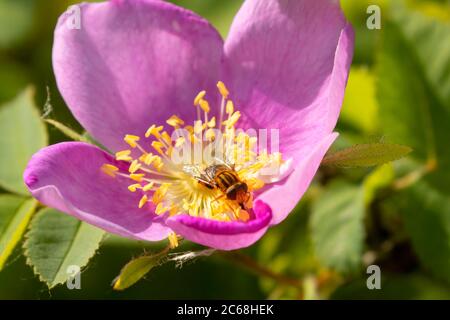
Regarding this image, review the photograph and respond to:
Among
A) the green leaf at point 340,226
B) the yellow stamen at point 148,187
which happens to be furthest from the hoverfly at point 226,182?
the green leaf at point 340,226

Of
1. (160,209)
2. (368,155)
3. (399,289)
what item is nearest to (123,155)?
(160,209)

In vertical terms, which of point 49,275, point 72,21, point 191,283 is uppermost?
point 72,21

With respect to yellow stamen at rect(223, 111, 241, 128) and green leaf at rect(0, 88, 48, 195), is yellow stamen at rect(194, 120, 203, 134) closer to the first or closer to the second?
yellow stamen at rect(223, 111, 241, 128)

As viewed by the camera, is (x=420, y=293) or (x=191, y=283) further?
(x=191, y=283)

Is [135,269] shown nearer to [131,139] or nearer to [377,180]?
[131,139]

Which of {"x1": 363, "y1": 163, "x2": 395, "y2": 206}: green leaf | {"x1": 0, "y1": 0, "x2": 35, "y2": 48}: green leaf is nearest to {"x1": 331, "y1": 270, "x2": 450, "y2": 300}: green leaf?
{"x1": 363, "y1": 163, "x2": 395, "y2": 206}: green leaf

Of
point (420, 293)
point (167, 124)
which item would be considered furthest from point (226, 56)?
point (420, 293)

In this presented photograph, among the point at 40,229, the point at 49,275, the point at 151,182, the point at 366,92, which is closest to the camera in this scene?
the point at 49,275

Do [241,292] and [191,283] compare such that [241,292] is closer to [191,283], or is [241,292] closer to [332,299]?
[191,283]
